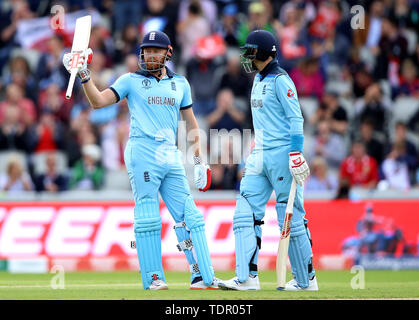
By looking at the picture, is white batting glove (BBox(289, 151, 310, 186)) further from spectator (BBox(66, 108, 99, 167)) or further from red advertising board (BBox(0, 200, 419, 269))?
spectator (BBox(66, 108, 99, 167))

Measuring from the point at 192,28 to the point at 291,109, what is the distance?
985 cm

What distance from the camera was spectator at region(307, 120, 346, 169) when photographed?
17.6 meters

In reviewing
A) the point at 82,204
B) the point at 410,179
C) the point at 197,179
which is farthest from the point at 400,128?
the point at 197,179

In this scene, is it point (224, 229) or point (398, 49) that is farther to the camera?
point (398, 49)

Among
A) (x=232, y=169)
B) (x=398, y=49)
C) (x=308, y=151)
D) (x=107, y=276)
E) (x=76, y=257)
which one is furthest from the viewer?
(x=398, y=49)

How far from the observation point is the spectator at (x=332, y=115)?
1788cm

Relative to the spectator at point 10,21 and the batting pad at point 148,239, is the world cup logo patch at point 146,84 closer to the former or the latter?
the batting pad at point 148,239

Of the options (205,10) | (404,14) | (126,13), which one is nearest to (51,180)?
(126,13)

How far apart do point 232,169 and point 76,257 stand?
126 inches

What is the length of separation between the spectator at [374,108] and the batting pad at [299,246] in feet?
26.7

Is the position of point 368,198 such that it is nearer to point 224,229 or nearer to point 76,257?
point 224,229

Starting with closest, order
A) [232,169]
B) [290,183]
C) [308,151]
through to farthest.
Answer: [290,183] < [232,169] < [308,151]

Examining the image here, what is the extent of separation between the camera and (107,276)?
44.1 feet

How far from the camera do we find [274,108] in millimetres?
10164
